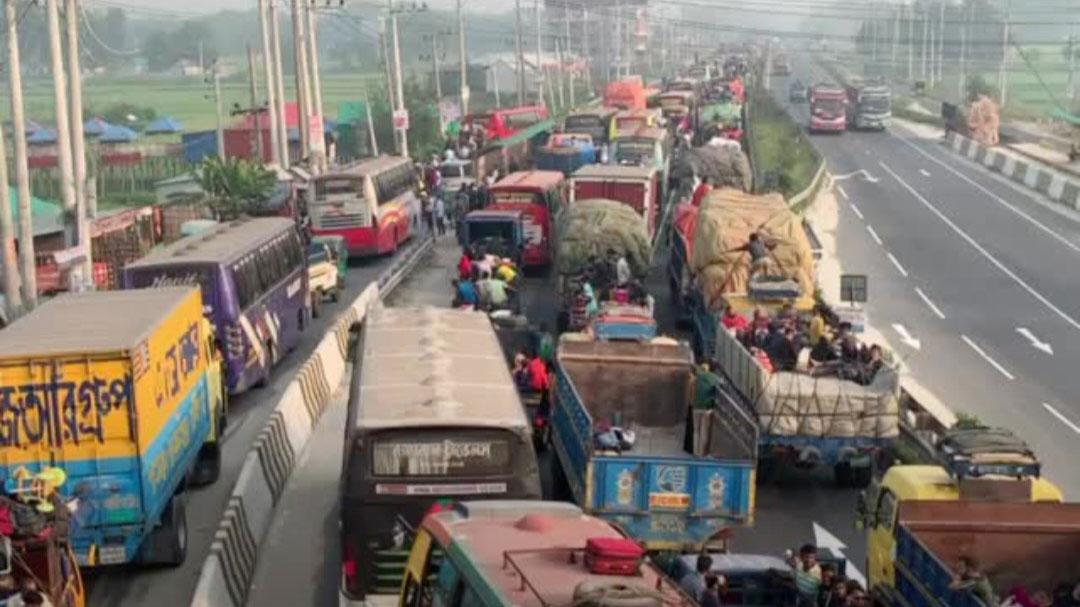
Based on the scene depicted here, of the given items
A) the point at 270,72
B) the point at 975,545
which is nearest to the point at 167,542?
the point at 975,545

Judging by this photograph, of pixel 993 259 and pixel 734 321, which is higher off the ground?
pixel 734 321

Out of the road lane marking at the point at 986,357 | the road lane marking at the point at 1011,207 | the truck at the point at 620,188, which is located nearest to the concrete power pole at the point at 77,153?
the truck at the point at 620,188

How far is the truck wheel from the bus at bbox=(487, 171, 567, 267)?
60.4ft

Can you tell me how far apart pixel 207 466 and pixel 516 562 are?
13.1 m

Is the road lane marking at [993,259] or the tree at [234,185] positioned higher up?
the tree at [234,185]

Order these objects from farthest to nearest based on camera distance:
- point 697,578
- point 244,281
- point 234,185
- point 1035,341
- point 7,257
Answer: point 234,185 < point 1035,341 < point 7,257 < point 244,281 < point 697,578

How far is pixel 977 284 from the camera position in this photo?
46469 mm

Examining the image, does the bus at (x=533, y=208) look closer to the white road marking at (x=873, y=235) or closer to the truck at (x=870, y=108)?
the white road marking at (x=873, y=235)

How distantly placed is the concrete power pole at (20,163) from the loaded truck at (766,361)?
39.5 ft

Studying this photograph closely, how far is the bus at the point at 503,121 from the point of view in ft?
260

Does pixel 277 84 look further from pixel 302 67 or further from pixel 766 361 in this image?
pixel 766 361

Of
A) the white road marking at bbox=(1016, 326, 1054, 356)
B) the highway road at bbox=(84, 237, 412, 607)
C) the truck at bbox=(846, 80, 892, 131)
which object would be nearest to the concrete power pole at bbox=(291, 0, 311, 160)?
the highway road at bbox=(84, 237, 412, 607)

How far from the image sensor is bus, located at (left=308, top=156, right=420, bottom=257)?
43031 mm

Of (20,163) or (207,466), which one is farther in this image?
(20,163)
